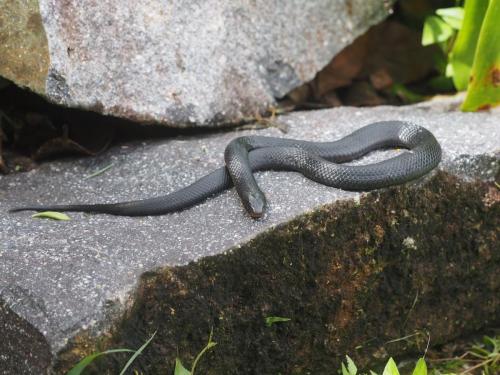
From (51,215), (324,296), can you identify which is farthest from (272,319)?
(51,215)

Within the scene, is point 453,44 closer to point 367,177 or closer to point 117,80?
point 367,177

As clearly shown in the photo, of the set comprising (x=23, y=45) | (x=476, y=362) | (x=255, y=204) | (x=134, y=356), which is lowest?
(x=476, y=362)

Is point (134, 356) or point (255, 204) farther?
point (255, 204)

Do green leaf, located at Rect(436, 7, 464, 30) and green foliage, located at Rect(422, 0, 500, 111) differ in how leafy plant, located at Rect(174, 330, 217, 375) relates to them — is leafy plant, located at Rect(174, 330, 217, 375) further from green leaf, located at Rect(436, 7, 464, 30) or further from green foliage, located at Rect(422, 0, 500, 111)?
green leaf, located at Rect(436, 7, 464, 30)

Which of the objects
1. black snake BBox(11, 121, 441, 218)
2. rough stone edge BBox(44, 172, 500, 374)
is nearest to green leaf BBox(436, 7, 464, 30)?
black snake BBox(11, 121, 441, 218)

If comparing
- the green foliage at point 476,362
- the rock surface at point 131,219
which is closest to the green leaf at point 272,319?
the rock surface at point 131,219

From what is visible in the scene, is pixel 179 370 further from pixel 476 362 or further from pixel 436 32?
pixel 436 32

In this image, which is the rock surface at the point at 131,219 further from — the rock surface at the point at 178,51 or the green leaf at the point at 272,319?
the green leaf at the point at 272,319

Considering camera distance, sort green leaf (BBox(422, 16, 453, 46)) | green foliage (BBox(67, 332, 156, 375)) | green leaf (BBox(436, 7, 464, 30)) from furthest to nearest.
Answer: green leaf (BBox(422, 16, 453, 46)), green leaf (BBox(436, 7, 464, 30)), green foliage (BBox(67, 332, 156, 375))
